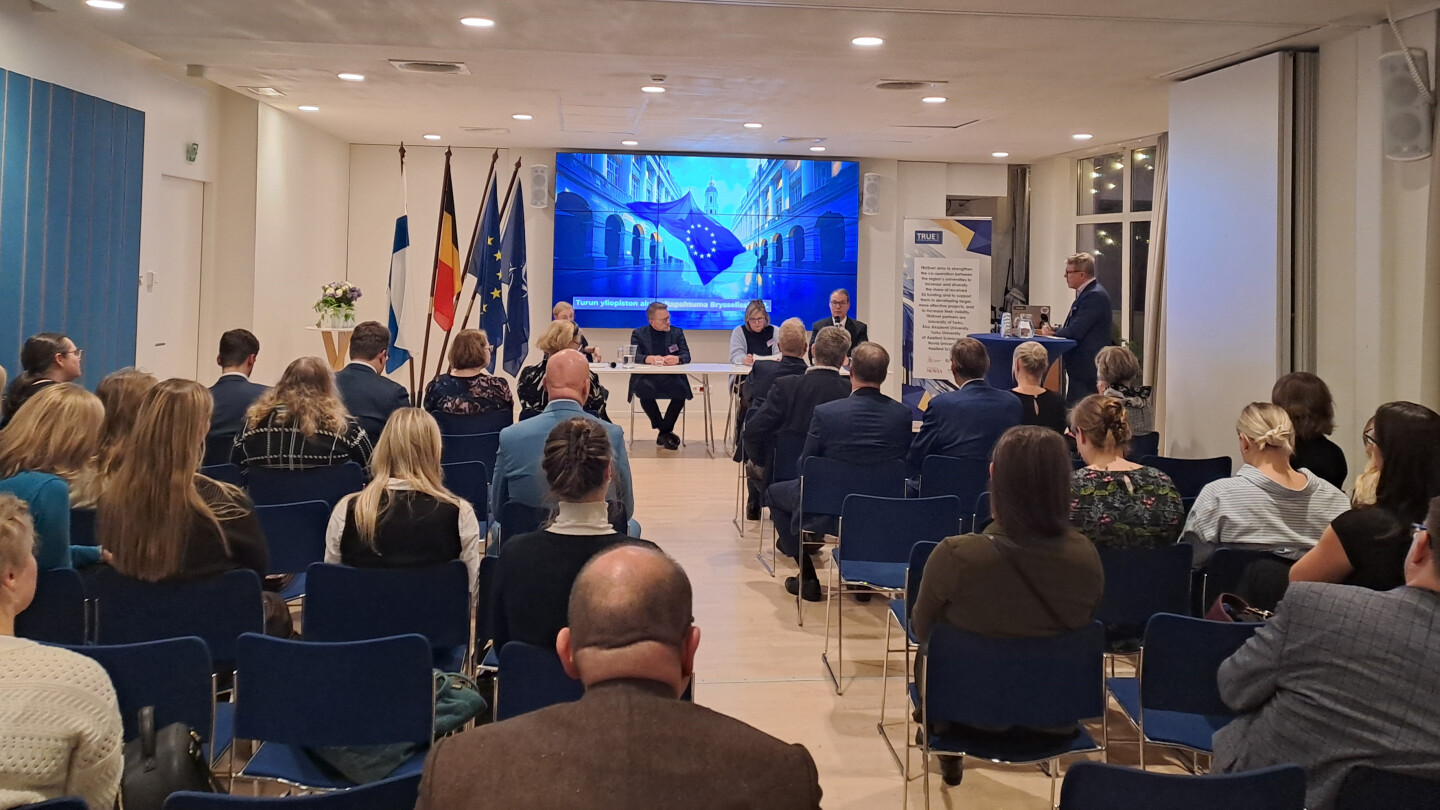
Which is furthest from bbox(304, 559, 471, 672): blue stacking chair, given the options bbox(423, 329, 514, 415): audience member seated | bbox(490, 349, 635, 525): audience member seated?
bbox(423, 329, 514, 415): audience member seated

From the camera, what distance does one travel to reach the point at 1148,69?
24.5 ft

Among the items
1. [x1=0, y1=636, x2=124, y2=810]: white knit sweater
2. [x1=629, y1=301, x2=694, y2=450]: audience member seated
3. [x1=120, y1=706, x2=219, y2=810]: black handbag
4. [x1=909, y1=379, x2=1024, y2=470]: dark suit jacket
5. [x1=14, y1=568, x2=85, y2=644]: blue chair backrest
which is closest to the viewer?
[x1=0, y1=636, x2=124, y2=810]: white knit sweater

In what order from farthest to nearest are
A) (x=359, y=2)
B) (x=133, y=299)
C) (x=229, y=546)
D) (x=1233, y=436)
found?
(x=133, y=299) → (x=1233, y=436) → (x=359, y=2) → (x=229, y=546)

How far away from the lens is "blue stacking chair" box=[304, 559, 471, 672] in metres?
3.18

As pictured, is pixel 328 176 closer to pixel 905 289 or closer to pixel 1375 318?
pixel 905 289

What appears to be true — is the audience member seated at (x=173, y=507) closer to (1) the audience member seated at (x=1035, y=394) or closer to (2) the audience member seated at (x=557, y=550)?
(2) the audience member seated at (x=557, y=550)

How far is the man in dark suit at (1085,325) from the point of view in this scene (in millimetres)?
8094

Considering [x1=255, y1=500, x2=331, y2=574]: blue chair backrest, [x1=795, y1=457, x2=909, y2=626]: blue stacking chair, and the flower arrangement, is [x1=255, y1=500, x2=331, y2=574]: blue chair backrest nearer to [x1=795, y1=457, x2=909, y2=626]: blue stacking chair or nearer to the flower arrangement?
[x1=795, y1=457, x2=909, y2=626]: blue stacking chair

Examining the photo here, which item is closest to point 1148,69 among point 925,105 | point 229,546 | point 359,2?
point 925,105

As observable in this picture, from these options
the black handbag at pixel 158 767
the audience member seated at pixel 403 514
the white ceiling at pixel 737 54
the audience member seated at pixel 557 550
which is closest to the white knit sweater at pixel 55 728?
the black handbag at pixel 158 767

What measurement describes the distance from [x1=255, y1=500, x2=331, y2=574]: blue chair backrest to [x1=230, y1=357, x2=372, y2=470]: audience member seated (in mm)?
461

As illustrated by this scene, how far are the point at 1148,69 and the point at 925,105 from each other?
2.10 m

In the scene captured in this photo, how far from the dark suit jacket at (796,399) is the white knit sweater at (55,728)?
449 centimetres

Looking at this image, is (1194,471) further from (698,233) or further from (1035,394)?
(698,233)
